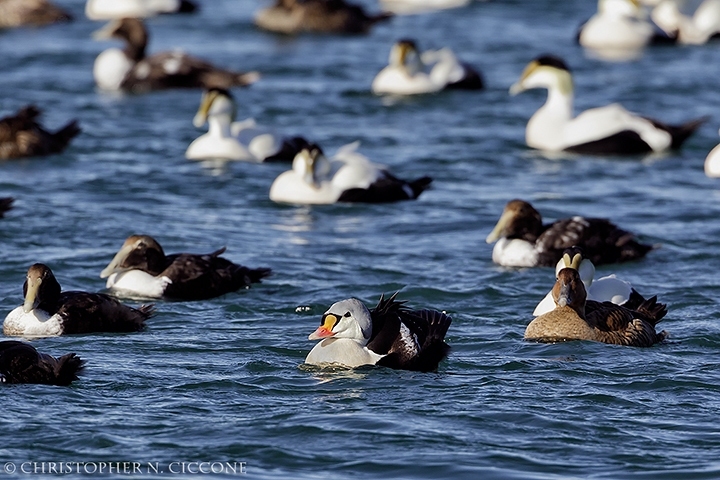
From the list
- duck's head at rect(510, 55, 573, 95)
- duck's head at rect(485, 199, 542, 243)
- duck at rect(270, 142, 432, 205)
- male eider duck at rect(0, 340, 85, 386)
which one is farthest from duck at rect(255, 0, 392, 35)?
male eider duck at rect(0, 340, 85, 386)

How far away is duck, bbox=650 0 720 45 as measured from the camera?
24.2m

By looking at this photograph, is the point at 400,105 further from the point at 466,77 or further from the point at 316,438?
the point at 316,438

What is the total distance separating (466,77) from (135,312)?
34.8ft

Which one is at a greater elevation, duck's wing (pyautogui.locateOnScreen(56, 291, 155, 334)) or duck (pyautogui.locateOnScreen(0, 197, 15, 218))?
duck (pyautogui.locateOnScreen(0, 197, 15, 218))

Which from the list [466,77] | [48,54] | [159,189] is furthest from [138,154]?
[48,54]

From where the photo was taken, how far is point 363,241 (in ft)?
42.7


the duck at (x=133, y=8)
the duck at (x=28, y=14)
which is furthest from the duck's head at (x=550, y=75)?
the duck at (x=28, y=14)

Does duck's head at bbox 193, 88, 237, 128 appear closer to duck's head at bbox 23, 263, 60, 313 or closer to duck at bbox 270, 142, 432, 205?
duck at bbox 270, 142, 432, 205

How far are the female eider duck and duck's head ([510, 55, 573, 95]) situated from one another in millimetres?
5520

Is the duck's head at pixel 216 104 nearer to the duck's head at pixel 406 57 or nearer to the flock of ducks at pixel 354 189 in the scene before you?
the flock of ducks at pixel 354 189

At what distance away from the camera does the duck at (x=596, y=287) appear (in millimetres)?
9977

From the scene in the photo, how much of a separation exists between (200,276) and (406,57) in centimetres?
950

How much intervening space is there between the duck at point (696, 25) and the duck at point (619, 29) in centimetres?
34

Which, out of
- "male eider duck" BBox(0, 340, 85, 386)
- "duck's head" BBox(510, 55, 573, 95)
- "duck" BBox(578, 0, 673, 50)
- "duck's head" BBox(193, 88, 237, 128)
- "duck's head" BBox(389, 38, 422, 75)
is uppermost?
"duck" BBox(578, 0, 673, 50)
